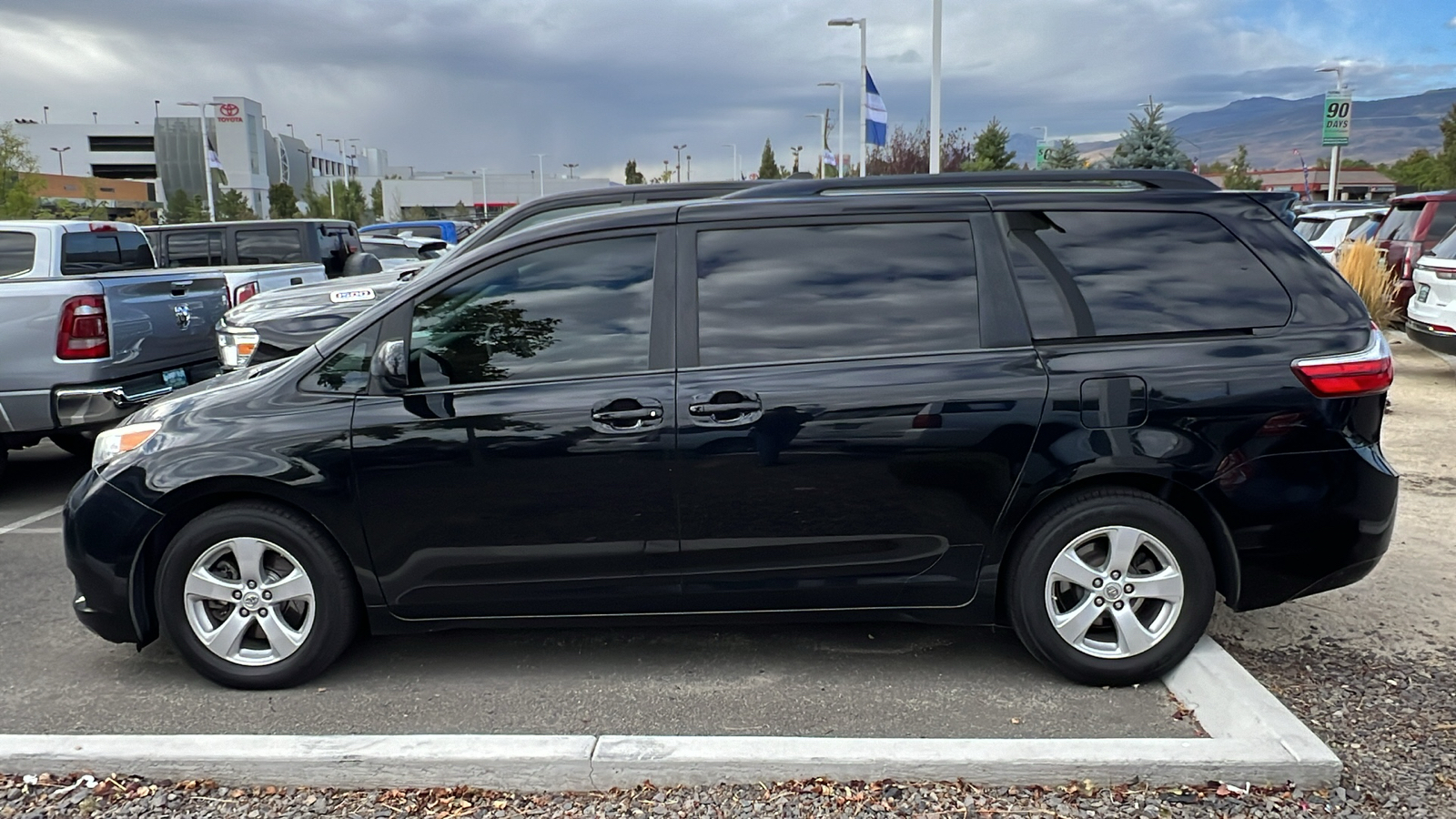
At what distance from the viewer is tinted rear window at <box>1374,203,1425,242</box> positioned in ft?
44.9

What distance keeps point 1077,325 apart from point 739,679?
178 centimetres

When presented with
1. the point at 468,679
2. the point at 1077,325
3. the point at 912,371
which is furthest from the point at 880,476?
the point at 468,679

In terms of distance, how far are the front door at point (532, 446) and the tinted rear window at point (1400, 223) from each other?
525 inches

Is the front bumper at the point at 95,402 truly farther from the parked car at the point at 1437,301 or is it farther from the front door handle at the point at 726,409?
the parked car at the point at 1437,301

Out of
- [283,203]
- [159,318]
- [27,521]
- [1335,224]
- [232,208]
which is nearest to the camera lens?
[27,521]

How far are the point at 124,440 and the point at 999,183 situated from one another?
358cm

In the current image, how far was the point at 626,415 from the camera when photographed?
3.74 meters

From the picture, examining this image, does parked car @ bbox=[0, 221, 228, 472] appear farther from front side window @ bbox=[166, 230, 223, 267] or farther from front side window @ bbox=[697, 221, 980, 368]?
front side window @ bbox=[166, 230, 223, 267]

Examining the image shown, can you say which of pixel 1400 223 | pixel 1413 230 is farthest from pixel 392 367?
pixel 1400 223

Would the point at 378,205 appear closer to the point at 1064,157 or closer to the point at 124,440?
the point at 1064,157

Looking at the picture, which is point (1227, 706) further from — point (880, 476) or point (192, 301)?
point (192, 301)

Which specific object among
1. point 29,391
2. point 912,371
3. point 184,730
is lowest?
point 184,730

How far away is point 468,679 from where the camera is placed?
406 centimetres

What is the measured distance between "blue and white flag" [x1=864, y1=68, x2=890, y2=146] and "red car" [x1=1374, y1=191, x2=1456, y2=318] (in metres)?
10.4
